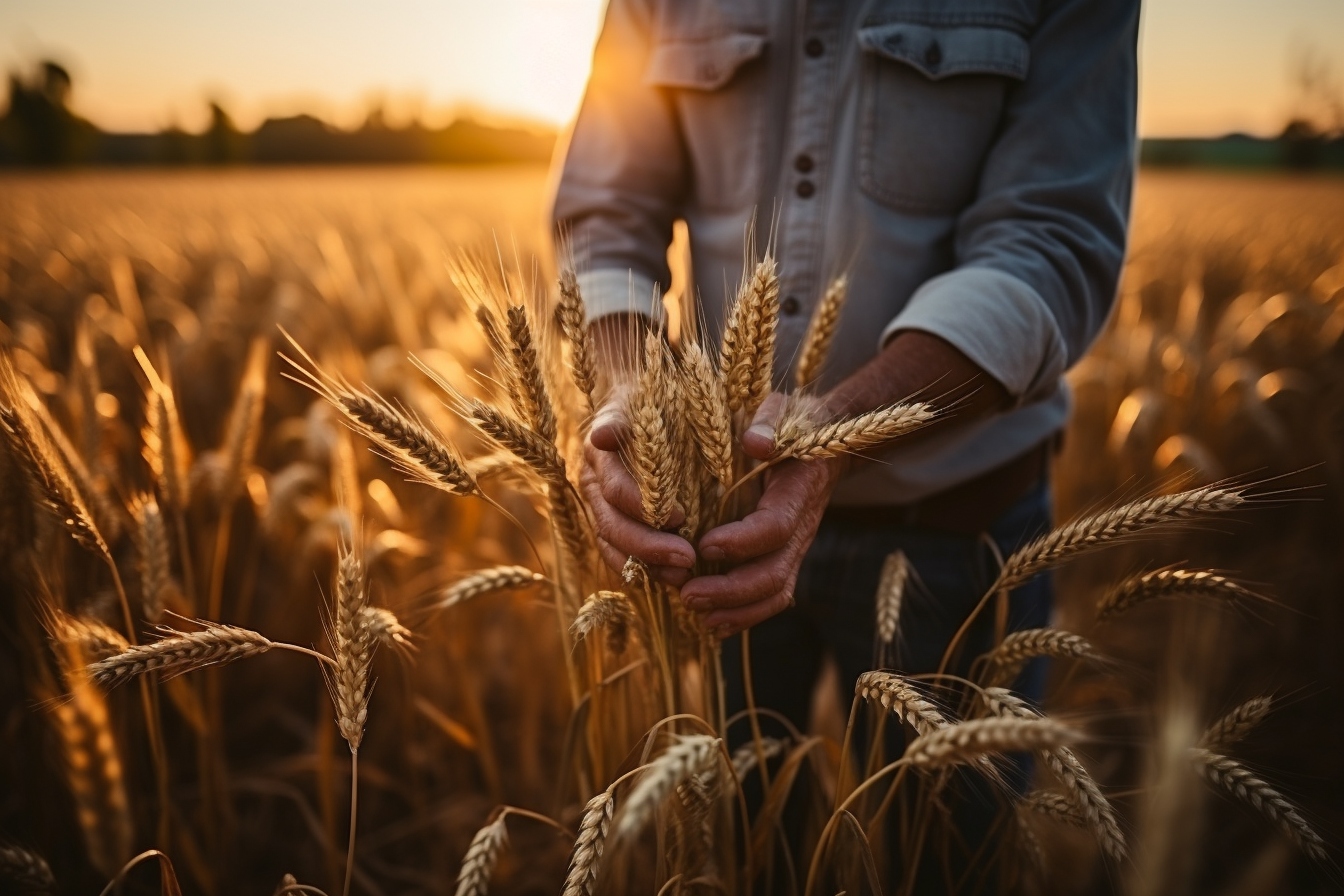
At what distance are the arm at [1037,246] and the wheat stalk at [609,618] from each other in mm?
286

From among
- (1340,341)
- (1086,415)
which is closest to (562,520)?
(1086,415)

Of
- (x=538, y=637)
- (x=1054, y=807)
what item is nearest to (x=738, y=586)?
(x=1054, y=807)

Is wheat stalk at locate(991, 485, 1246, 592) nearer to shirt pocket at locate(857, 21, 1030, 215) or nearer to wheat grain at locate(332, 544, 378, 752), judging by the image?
shirt pocket at locate(857, 21, 1030, 215)

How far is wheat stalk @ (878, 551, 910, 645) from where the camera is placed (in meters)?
→ 1.12

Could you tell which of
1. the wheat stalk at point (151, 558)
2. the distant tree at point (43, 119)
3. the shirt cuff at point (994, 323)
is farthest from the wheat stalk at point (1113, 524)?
the distant tree at point (43, 119)

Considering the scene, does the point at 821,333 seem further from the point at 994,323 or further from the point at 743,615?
the point at 743,615

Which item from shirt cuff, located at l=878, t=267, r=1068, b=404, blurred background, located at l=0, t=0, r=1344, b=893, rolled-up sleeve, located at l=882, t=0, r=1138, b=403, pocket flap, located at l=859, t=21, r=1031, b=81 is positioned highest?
pocket flap, located at l=859, t=21, r=1031, b=81

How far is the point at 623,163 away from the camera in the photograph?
1.55 meters

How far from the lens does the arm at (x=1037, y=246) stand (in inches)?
43.7

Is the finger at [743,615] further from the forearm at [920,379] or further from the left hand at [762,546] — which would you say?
the forearm at [920,379]

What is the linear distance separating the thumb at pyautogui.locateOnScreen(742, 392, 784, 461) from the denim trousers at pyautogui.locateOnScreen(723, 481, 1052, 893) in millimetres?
Answer: 595

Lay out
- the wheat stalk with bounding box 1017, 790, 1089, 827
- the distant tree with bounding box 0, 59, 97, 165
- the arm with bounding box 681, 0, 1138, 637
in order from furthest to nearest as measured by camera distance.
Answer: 1. the distant tree with bounding box 0, 59, 97, 165
2. the arm with bounding box 681, 0, 1138, 637
3. the wheat stalk with bounding box 1017, 790, 1089, 827

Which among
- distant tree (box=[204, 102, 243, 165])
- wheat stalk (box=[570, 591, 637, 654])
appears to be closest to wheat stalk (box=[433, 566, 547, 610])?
wheat stalk (box=[570, 591, 637, 654])

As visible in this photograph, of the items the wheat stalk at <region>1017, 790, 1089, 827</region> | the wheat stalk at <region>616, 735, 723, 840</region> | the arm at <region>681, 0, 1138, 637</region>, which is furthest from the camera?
the arm at <region>681, 0, 1138, 637</region>
